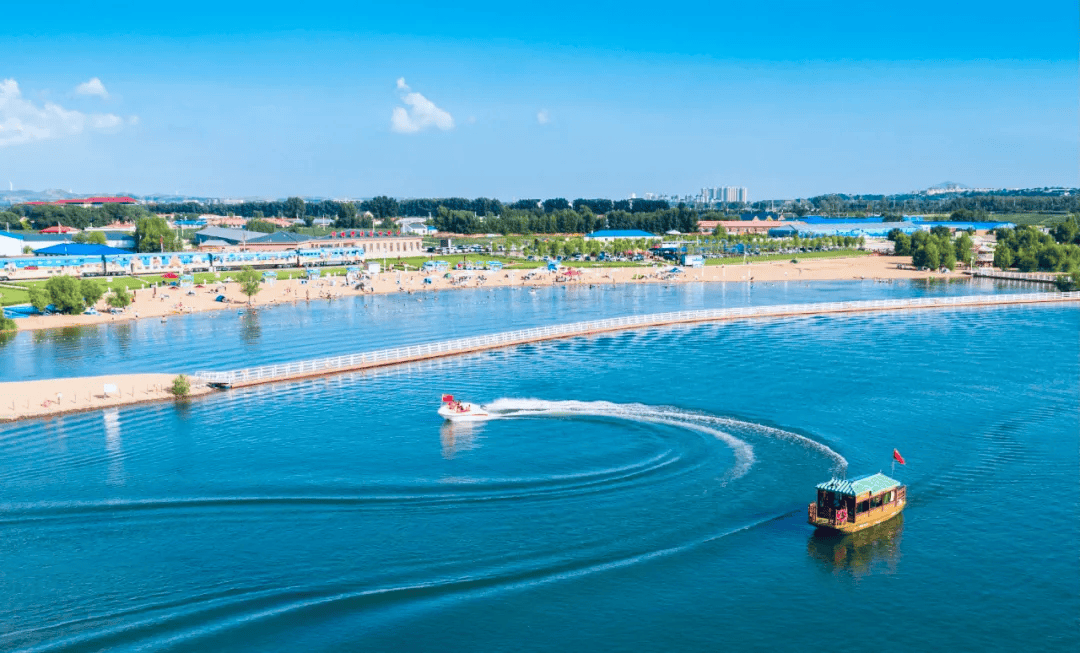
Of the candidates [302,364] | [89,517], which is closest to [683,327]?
[302,364]

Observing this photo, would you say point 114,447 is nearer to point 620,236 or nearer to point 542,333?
point 542,333

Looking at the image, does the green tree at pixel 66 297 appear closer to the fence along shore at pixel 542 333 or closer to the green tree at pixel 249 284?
the green tree at pixel 249 284

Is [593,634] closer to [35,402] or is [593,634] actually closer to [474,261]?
[35,402]

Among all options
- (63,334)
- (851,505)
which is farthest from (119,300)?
(851,505)

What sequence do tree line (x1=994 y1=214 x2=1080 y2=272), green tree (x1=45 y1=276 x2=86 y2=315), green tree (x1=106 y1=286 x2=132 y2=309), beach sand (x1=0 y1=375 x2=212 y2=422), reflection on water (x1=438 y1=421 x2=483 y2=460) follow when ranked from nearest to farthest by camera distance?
reflection on water (x1=438 y1=421 x2=483 y2=460) < beach sand (x1=0 y1=375 x2=212 y2=422) < green tree (x1=45 y1=276 x2=86 y2=315) < green tree (x1=106 y1=286 x2=132 y2=309) < tree line (x1=994 y1=214 x2=1080 y2=272)

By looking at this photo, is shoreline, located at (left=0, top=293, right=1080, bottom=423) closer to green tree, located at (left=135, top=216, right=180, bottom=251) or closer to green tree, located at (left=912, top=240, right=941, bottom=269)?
green tree, located at (left=912, top=240, right=941, bottom=269)

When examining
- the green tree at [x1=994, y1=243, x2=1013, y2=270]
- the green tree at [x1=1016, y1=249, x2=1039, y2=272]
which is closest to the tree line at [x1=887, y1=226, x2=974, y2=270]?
the green tree at [x1=994, y1=243, x2=1013, y2=270]

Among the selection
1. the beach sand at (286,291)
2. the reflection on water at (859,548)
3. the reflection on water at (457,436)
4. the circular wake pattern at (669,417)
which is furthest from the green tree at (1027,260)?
the reflection on water at (859,548)
